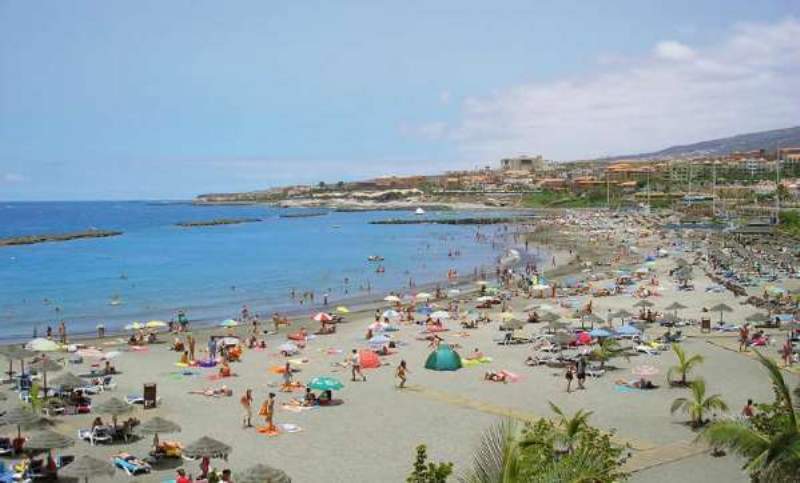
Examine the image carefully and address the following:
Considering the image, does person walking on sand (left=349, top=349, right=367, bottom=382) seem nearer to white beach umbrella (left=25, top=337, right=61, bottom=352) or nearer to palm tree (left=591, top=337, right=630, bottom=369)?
palm tree (left=591, top=337, right=630, bottom=369)

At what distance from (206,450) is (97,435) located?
11.8 ft

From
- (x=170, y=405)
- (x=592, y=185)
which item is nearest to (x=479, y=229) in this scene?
(x=592, y=185)

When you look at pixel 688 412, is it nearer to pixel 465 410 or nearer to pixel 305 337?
pixel 465 410

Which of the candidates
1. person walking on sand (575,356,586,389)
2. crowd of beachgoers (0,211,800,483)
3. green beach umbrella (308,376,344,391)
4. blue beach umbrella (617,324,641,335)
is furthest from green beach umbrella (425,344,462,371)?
Answer: blue beach umbrella (617,324,641,335)

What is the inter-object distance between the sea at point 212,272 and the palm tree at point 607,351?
17.8m

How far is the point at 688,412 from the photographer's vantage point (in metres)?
16.5

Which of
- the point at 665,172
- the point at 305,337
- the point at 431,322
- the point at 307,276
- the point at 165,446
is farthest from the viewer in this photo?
the point at 665,172

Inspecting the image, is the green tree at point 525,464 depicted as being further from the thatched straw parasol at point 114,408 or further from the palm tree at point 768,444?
the thatched straw parasol at point 114,408

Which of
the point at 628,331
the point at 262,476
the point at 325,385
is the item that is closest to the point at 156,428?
the point at 262,476

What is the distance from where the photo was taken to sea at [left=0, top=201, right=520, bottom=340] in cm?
3934

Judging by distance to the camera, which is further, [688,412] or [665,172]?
[665,172]

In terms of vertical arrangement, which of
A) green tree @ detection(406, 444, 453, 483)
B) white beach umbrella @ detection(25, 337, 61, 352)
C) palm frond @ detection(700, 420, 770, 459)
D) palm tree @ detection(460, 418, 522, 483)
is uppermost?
palm tree @ detection(460, 418, 522, 483)

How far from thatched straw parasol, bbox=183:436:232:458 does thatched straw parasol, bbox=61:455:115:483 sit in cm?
137

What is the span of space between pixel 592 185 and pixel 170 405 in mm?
154401
